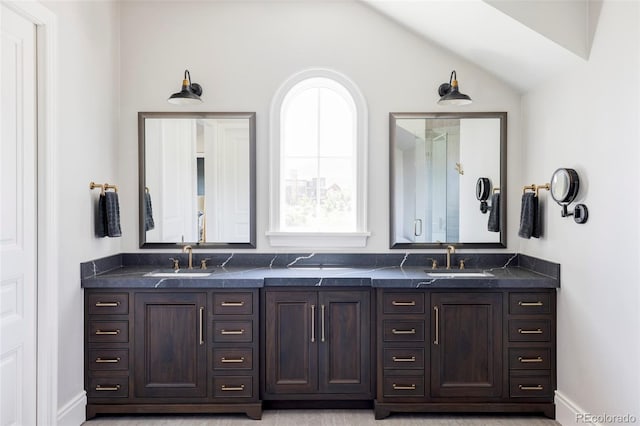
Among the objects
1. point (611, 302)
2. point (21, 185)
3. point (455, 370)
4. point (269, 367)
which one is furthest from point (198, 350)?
point (611, 302)

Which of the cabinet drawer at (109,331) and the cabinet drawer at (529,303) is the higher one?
the cabinet drawer at (529,303)

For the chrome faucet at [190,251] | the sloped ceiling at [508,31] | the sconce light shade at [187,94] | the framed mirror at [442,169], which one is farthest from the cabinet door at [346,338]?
the sloped ceiling at [508,31]

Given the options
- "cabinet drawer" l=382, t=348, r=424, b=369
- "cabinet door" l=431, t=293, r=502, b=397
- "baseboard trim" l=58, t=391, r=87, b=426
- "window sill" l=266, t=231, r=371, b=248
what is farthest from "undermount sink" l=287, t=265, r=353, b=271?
"baseboard trim" l=58, t=391, r=87, b=426

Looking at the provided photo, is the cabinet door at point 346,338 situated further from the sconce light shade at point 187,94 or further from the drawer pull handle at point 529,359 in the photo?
the sconce light shade at point 187,94

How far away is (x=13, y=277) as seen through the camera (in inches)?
91.7

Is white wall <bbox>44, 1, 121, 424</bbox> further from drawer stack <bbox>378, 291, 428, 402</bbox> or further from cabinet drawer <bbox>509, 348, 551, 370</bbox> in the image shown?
cabinet drawer <bbox>509, 348, 551, 370</bbox>

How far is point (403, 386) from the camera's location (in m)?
2.94

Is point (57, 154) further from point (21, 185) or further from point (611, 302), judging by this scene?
point (611, 302)

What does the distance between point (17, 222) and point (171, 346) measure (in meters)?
1.17

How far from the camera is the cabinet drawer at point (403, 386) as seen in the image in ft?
9.63

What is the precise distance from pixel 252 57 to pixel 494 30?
67.2 inches

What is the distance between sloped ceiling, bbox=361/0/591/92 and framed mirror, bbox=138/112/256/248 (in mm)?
1418

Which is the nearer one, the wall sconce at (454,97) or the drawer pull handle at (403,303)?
the drawer pull handle at (403,303)

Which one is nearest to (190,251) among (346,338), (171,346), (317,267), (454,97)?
(171,346)
